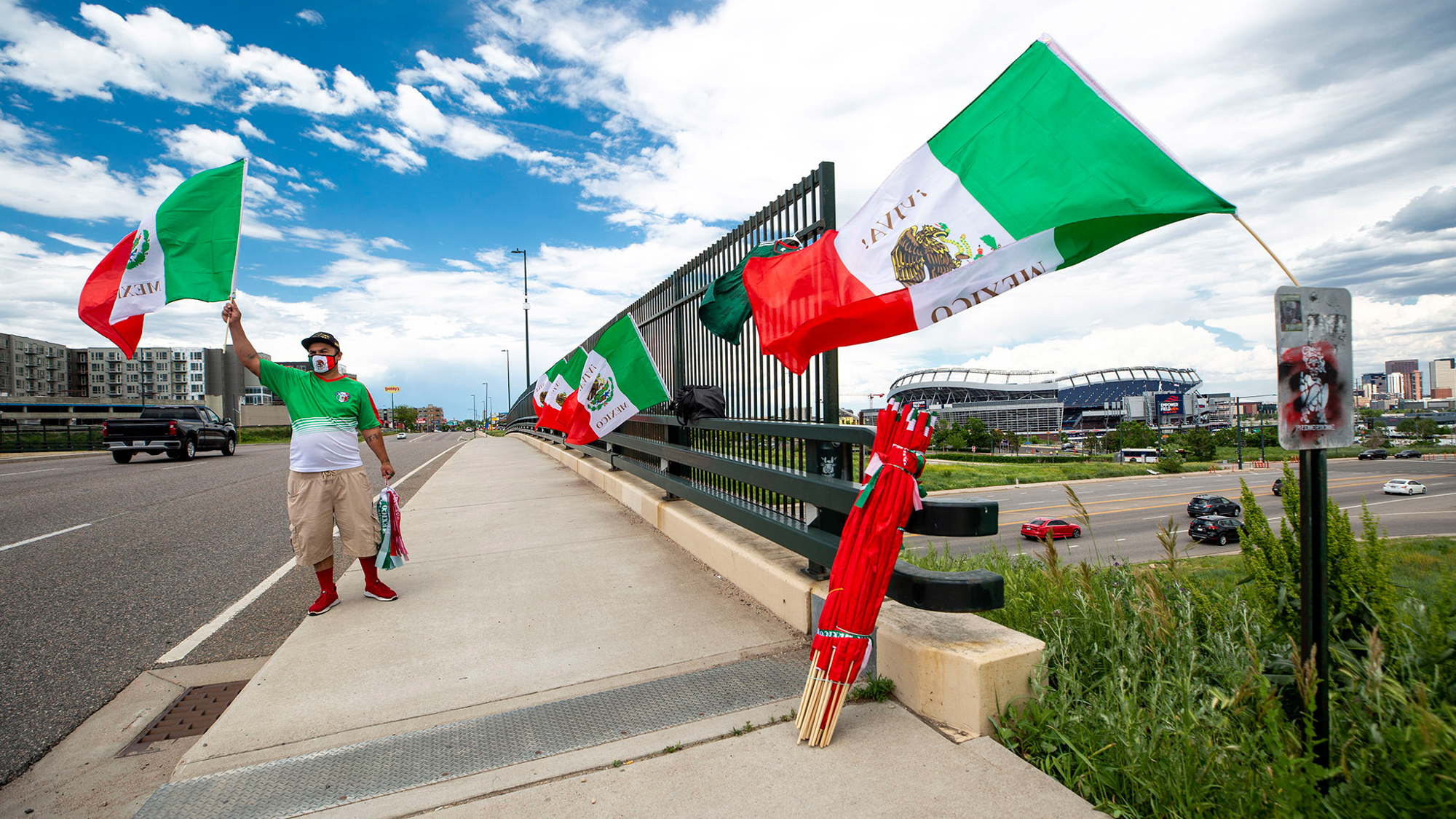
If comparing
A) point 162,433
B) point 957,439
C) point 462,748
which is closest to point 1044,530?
point 462,748

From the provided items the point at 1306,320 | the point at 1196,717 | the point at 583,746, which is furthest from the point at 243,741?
the point at 1306,320

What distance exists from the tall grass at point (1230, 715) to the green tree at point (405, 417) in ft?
517

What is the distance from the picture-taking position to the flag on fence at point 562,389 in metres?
10.4

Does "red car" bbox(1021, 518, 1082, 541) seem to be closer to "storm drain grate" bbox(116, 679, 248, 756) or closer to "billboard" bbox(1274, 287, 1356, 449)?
"billboard" bbox(1274, 287, 1356, 449)

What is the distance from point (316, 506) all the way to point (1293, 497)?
550 centimetres

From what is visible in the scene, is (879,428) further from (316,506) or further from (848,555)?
(316,506)

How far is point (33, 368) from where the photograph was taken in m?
116

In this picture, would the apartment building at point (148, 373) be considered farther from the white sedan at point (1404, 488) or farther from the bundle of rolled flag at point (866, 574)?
the white sedan at point (1404, 488)

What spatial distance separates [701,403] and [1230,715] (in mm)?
4227

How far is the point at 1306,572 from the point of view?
199 cm

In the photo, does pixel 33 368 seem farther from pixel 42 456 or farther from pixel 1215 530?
pixel 1215 530

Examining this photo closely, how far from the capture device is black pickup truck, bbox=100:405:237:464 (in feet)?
63.7

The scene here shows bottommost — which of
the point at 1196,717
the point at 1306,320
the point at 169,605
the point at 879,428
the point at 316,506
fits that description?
the point at 169,605

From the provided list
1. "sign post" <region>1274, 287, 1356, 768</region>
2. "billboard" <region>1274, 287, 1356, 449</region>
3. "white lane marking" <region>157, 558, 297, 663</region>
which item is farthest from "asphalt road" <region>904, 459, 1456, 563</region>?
"billboard" <region>1274, 287, 1356, 449</region>
